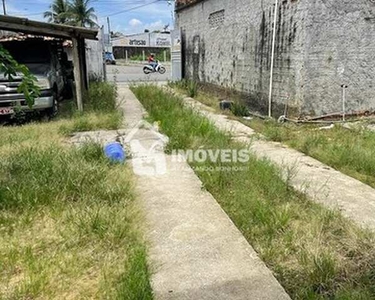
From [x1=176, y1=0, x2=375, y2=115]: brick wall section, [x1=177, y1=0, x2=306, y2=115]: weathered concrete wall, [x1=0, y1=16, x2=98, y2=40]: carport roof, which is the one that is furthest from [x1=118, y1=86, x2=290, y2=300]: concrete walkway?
[x1=0, y1=16, x2=98, y2=40]: carport roof

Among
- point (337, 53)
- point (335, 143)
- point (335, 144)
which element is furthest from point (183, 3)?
point (335, 144)

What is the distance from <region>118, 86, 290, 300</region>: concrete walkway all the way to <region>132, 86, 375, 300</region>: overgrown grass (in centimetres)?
16

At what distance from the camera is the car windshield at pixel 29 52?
9430 millimetres

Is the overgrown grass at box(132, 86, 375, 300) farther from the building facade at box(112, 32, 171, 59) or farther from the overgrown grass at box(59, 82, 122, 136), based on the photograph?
the building facade at box(112, 32, 171, 59)

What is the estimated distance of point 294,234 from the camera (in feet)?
10.5

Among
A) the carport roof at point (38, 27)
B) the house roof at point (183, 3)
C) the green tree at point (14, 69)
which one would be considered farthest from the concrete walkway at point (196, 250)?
the house roof at point (183, 3)

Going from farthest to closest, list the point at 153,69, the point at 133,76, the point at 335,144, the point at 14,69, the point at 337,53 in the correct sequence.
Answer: the point at 153,69 < the point at 133,76 < the point at 337,53 < the point at 335,144 < the point at 14,69

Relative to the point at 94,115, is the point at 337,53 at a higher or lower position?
higher

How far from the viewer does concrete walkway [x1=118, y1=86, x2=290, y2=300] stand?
8.12 feet

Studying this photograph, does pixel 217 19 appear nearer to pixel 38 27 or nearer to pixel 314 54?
pixel 314 54

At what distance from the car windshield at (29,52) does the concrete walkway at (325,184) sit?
6221 millimetres

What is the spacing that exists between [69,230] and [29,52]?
773cm

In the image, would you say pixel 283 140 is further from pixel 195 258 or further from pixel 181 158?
pixel 195 258

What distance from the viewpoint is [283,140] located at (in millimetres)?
6867
